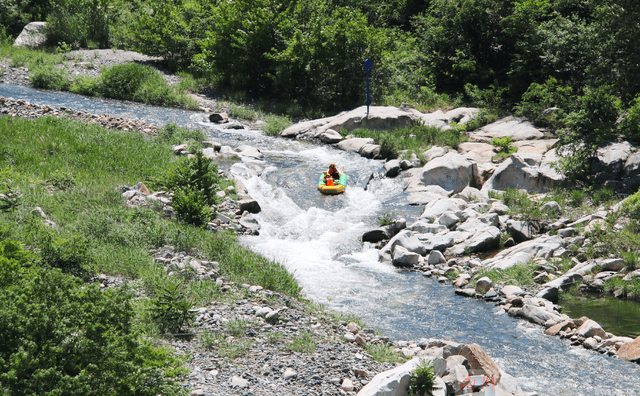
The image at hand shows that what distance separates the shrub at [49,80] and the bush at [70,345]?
2404 centimetres

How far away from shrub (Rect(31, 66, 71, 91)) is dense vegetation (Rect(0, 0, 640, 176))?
520cm

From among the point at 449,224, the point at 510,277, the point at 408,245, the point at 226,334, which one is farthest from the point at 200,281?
the point at 449,224

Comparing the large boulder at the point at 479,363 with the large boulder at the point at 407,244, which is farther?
the large boulder at the point at 407,244

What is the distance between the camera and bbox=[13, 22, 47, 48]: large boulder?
31984 mm

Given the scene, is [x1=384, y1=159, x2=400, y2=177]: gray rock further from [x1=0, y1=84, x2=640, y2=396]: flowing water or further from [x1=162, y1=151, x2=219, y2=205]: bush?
[x1=162, y1=151, x2=219, y2=205]: bush

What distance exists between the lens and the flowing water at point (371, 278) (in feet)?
24.6

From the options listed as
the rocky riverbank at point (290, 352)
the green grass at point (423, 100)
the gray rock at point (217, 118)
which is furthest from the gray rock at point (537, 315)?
the gray rock at point (217, 118)

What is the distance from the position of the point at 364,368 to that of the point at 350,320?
1.96 m

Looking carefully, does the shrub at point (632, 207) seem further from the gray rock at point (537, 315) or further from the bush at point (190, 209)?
the bush at point (190, 209)

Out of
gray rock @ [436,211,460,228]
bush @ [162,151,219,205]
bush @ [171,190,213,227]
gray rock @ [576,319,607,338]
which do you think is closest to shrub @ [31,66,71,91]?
bush @ [162,151,219,205]

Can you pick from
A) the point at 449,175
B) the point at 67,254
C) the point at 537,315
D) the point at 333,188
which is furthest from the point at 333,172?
the point at 67,254

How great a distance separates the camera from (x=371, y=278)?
35.8ft

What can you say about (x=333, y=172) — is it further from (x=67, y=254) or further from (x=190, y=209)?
(x=67, y=254)

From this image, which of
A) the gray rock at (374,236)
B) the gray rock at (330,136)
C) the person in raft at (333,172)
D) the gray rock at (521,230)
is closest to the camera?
the gray rock at (521,230)
